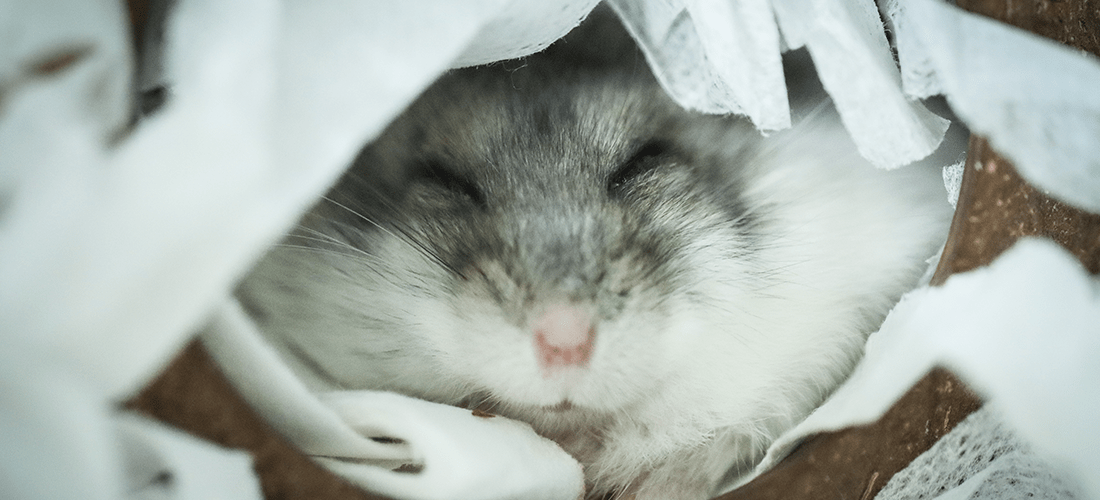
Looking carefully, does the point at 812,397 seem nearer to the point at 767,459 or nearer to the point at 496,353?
the point at 767,459

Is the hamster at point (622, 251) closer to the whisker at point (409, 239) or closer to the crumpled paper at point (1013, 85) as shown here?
the whisker at point (409, 239)

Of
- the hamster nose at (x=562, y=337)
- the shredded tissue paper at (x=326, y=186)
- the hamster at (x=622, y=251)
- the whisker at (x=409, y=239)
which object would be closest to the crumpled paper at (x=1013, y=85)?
the shredded tissue paper at (x=326, y=186)

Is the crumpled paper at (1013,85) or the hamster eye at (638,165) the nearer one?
the crumpled paper at (1013,85)

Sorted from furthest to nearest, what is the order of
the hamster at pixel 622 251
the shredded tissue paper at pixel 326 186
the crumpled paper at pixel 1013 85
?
the hamster at pixel 622 251 → the crumpled paper at pixel 1013 85 → the shredded tissue paper at pixel 326 186

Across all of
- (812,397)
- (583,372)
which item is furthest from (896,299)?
(583,372)

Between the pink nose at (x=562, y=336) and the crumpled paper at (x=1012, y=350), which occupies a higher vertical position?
the pink nose at (x=562, y=336)

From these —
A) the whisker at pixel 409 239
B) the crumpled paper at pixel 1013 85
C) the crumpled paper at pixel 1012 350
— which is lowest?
the crumpled paper at pixel 1012 350

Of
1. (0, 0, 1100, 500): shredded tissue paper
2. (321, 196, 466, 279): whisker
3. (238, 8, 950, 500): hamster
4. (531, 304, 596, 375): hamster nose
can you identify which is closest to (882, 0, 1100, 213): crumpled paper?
(0, 0, 1100, 500): shredded tissue paper
